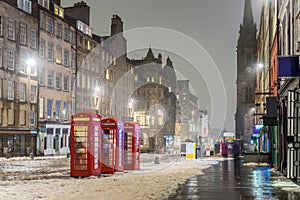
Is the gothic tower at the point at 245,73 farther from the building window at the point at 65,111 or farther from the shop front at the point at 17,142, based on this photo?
the shop front at the point at 17,142

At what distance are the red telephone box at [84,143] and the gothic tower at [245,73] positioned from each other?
3650 inches

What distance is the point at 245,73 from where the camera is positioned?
390ft

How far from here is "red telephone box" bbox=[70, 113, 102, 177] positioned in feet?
72.0

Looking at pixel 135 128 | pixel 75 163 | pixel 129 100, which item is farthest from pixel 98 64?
pixel 75 163

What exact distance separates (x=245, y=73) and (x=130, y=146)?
94.6m

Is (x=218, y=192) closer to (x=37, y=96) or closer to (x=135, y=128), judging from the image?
(x=135, y=128)

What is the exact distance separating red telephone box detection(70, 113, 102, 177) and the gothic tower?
92.7 metres

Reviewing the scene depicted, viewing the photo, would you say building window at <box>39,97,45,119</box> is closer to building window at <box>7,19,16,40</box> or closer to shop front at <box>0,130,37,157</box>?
shop front at <box>0,130,37,157</box>

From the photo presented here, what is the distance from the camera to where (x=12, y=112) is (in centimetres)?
5156

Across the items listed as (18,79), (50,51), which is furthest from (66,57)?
→ (18,79)

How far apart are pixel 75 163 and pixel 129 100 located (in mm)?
67612

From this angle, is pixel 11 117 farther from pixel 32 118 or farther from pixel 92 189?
pixel 92 189

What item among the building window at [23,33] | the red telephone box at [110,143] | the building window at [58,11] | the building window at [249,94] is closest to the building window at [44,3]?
the building window at [58,11]

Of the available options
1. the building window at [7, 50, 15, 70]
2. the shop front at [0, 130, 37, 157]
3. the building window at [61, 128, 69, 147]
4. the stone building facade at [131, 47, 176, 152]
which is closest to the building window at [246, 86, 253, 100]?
the stone building facade at [131, 47, 176, 152]
